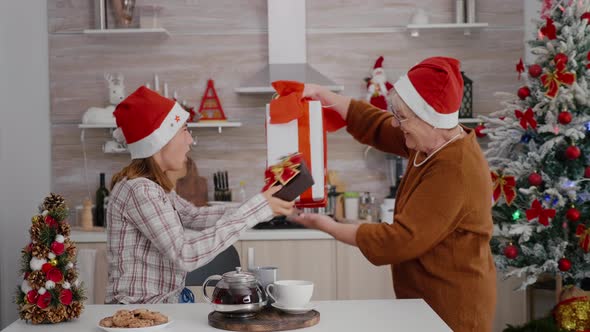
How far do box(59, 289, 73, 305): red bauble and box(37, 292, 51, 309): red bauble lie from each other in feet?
0.11

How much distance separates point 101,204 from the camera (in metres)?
4.86

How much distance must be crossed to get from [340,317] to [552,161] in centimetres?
224

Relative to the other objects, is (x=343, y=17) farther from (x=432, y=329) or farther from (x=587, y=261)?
(x=432, y=329)

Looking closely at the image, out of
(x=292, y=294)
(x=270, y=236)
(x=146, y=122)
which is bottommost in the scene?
(x=270, y=236)

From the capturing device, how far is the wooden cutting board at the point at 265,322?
81.7 inches

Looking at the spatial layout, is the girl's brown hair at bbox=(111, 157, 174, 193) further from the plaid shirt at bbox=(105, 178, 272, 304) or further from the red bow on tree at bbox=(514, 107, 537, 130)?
the red bow on tree at bbox=(514, 107, 537, 130)

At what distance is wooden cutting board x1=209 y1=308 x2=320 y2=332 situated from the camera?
81.7 inches

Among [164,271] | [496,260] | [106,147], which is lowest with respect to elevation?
[496,260]

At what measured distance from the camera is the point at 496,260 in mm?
4195

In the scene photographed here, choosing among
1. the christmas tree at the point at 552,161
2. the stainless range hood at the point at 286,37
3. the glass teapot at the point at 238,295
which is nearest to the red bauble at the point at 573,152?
the christmas tree at the point at 552,161

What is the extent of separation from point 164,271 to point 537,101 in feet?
8.06

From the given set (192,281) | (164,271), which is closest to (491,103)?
(192,281)

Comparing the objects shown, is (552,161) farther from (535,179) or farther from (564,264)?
(564,264)

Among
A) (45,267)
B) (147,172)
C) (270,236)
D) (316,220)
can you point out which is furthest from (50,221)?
(270,236)
